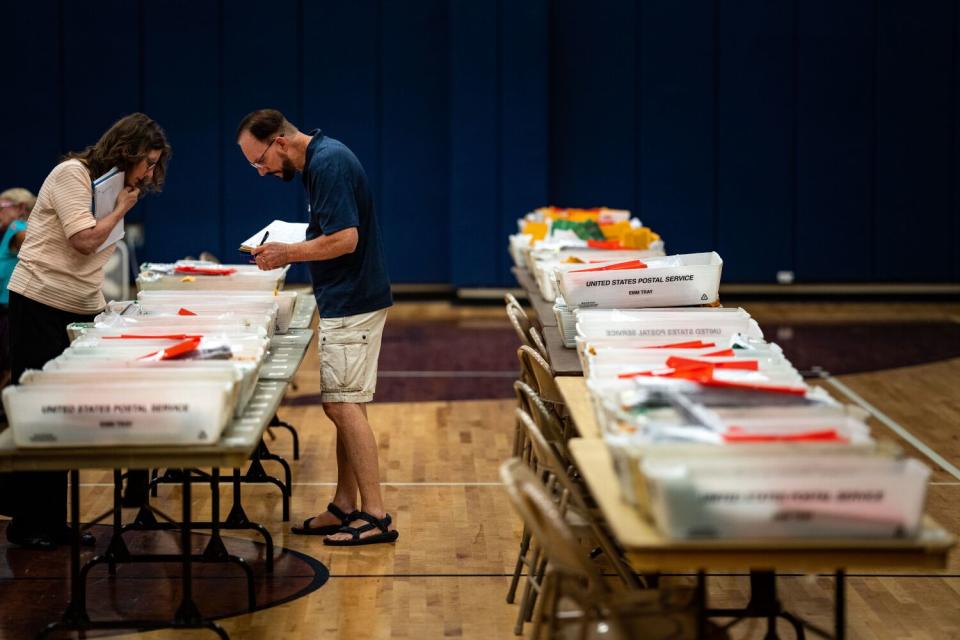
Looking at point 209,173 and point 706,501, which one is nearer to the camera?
point 706,501

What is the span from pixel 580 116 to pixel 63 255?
309 inches

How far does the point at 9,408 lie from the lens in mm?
3678

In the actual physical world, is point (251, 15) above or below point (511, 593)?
above

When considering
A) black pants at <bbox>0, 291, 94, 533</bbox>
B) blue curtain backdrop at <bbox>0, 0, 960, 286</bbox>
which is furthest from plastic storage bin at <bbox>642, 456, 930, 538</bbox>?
blue curtain backdrop at <bbox>0, 0, 960, 286</bbox>

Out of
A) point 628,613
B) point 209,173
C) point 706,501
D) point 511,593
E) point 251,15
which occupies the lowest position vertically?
point 511,593

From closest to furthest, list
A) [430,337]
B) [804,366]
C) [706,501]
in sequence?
1. [706,501]
2. [804,366]
3. [430,337]

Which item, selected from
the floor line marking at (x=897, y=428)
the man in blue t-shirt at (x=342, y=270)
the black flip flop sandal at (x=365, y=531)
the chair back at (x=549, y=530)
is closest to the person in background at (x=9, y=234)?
the man in blue t-shirt at (x=342, y=270)

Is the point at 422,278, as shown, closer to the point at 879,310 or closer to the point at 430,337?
the point at 430,337

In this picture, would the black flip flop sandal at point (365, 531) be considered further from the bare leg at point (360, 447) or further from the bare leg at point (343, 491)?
the bare leg at point (343, 491)

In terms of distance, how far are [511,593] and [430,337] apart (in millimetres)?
5975

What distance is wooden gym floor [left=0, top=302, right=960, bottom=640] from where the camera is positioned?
463 cm

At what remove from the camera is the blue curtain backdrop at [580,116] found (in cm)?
1234

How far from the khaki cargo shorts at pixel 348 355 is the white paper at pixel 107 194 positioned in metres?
0.85

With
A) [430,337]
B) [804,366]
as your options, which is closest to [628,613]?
[804,366]
